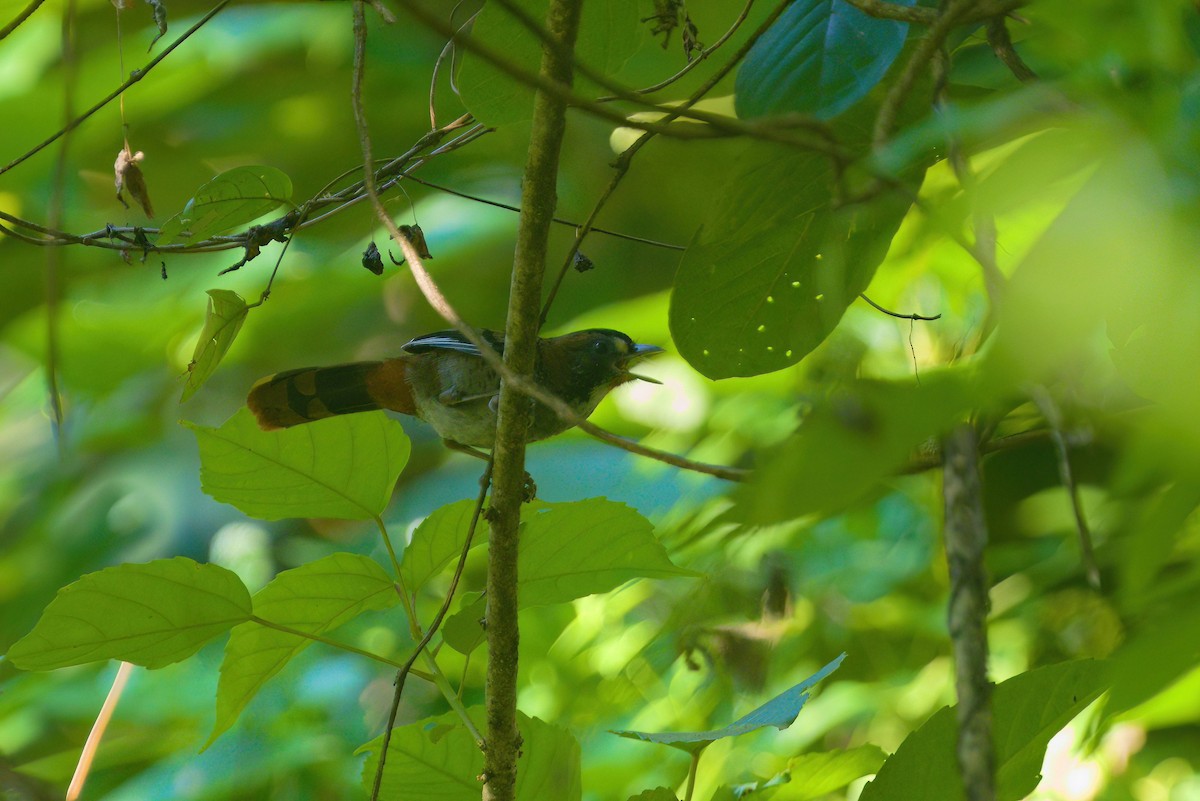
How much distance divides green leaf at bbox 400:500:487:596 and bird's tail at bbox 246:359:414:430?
57 cm

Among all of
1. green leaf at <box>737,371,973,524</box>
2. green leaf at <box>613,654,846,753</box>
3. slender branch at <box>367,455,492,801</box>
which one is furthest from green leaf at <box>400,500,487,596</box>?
green leaf at <box>737,371,973,524</box>

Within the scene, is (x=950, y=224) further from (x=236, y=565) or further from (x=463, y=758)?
(x=236, y=565)

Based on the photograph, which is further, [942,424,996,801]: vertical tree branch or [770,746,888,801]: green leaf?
[770,746,888,801]: green leaf

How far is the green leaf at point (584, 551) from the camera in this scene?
0.85 metres

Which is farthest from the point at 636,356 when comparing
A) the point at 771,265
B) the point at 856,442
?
the point at 856,442

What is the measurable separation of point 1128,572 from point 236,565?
2520 millimetres

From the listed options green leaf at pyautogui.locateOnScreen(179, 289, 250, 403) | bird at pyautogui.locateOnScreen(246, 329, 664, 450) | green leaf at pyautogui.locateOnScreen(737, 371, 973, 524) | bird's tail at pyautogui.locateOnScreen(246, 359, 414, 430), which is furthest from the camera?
bird at pyautogui.locateOnScreen(246, 329, 664, 450)

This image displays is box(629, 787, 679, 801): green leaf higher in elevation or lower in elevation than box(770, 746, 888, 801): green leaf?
lower

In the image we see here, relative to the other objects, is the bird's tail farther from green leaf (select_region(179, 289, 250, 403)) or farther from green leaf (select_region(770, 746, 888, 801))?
green leaf (select_region(770, 746, 888, 801))

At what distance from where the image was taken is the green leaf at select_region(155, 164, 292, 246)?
3.11 ft

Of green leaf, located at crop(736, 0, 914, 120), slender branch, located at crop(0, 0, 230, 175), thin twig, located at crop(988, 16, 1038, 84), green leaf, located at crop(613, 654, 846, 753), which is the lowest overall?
green leaf, located at crop(613, 654, 846, 753)

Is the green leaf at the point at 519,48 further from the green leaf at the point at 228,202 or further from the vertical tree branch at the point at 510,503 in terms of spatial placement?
the green leaf at the point at 228,202

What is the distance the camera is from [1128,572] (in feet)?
1.04

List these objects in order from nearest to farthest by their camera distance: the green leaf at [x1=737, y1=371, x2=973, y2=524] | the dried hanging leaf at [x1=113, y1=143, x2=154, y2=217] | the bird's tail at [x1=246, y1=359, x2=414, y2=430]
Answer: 1. the green leaf at [x1=737, y1=371, x2=973, y2=524]
2. the dried hanging leaf at [x1=113, y1=143, x2=154, y2=217]
3. the bird's tail at [x1=246, y1=359, x2=414, y2=430]
